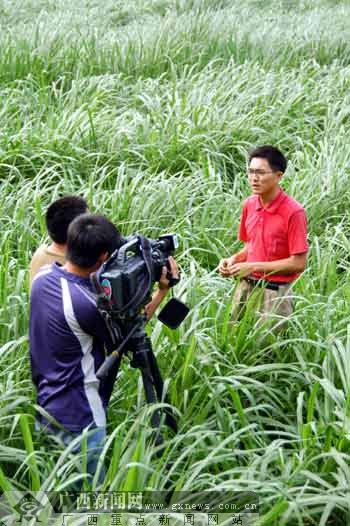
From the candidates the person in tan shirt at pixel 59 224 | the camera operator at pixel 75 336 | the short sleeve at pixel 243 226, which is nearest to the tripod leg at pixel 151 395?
the camera operator at pixel 75 336

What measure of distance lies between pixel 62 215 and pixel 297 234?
1.14m

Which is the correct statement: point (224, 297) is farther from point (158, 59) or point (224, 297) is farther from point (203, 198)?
point (158, 59)

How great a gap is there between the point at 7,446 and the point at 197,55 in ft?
20.6

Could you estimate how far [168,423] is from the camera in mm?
3012

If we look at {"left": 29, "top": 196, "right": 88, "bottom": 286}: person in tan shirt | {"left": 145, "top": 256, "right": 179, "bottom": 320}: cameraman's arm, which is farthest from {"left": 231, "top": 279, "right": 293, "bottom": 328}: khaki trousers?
{"left": 29, "top": 196, "right": 88, "bottom": 286}: person in tan shirt

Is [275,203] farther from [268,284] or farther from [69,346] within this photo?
[69,346]

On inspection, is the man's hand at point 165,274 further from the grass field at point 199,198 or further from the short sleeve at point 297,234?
the short sleeve at point 297,234

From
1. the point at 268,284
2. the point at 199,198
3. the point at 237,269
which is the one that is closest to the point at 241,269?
the point at 237,269

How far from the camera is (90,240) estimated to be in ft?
9.04

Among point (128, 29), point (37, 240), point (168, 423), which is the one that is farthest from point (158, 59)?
point (168, 423)

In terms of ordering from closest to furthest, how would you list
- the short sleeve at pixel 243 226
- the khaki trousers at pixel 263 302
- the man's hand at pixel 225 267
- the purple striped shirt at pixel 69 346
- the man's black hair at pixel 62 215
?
the purple striped shirt at pixel 69 346 → the man's black hair at pixel 62 215 → the khaki trousers at pixel 263 302 → the man's hand at pixel 225 267 → the short sleeve at pixel 243 226

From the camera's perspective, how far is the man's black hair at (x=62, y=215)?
3.22m

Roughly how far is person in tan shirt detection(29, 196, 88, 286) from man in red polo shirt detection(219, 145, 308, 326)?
2.87 ft

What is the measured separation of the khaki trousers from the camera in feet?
12.3
